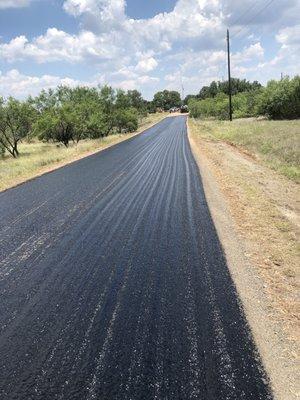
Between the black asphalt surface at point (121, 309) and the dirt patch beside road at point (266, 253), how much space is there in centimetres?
27

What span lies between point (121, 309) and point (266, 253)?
387 centimetres

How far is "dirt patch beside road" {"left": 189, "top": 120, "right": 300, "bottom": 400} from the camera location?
213 inches

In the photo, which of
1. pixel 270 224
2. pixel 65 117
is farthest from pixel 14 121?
pixel 270 224

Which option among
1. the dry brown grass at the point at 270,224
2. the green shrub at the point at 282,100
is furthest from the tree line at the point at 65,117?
the dry brown grass at the point at 270,224

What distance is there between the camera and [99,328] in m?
6.00

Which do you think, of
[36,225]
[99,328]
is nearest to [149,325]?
[99,328]

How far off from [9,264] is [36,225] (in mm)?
2910

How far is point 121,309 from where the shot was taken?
6562mm

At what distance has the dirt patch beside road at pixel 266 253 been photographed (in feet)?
17.8

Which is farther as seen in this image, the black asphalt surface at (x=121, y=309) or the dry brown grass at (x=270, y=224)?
the dry brown grass at (x=270, y=224)

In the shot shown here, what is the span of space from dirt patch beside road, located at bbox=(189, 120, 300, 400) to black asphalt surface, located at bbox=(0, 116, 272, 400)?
0.88 feet

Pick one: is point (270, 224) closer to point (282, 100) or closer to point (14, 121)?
point (14, 121)

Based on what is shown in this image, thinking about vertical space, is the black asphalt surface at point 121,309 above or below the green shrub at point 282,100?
above

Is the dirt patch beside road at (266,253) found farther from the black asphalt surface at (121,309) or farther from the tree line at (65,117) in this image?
the tree line at (65,117)
